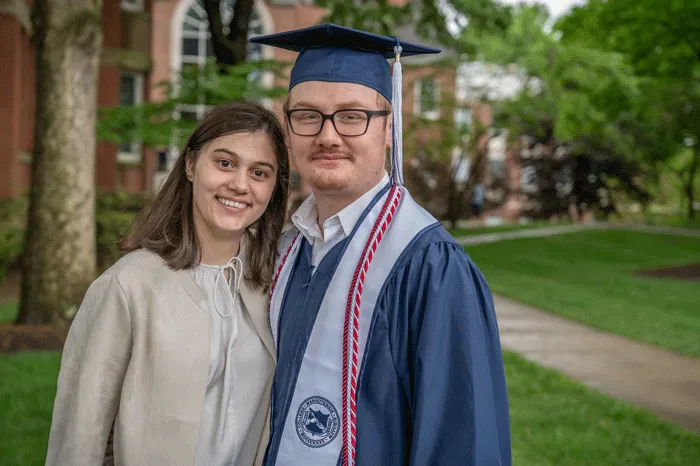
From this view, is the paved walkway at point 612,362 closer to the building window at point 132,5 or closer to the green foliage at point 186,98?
the green foliage at point 186,98

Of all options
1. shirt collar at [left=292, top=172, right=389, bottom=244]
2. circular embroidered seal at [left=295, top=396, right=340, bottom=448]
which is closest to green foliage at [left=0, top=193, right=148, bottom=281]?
shirt collar at [left=292, top=172, right=389, bottom=244]

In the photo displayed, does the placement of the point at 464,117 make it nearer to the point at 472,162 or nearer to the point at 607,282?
the point at 472,162

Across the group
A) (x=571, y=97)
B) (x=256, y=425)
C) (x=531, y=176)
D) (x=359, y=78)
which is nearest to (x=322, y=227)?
(x=359, y=78)

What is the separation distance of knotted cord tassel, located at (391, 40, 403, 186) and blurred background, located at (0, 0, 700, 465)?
0.89m

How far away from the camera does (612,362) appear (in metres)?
7.71

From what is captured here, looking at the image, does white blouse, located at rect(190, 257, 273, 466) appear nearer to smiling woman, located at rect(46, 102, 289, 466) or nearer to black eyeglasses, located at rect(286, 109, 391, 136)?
smiling woman, located at rect(46, 102, 289, 466)

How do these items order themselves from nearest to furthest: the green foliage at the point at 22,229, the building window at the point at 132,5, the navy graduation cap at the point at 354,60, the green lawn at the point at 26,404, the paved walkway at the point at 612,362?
the navy graduation cap at the point at 354,60 → the green lawn at the point at 26,404 → the paved walkway at the point at 612,362 → the green foliage at the point at 22,229 → the building window at the point at 132,5

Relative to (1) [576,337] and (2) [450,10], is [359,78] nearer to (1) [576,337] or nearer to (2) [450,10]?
(1) [576,337]

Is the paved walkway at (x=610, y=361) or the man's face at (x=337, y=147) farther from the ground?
the man's face at (x=337, y=147)

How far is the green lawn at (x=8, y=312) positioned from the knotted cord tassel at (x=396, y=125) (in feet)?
22.5

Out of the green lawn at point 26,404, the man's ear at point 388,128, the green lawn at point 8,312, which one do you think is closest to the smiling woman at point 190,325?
the man's ear at point 388,128

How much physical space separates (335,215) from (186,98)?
5.65 meters

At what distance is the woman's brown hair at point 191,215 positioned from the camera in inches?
97.0

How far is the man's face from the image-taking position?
227cm
